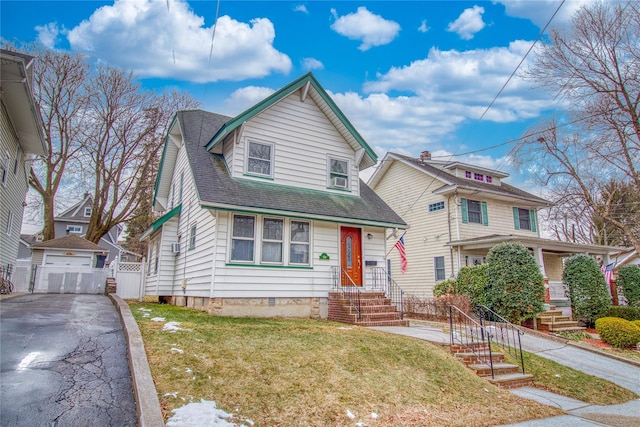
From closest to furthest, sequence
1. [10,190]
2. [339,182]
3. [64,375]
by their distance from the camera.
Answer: [64,375] → [339,182] → [10,190]

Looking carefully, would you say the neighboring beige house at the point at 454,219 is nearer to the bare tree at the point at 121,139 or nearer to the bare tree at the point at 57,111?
the bare tree at the point at 121,139

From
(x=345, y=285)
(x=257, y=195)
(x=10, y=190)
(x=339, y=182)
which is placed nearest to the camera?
(x=257, y=195)

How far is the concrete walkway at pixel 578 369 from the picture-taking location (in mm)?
6324

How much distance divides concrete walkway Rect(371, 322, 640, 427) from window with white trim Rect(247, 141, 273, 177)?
6192mm

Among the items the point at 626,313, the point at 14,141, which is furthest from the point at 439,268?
the point at 14,141

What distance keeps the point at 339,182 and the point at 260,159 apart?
310 cm

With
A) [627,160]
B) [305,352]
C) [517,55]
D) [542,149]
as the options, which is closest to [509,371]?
[305,352]

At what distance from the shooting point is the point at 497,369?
8.07 metres

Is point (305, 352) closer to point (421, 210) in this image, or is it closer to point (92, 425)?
point (92, 425)

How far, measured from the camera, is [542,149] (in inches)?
906

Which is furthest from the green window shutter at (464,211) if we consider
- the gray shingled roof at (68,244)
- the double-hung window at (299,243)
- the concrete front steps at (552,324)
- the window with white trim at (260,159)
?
the gray shingled roof at (68,244)

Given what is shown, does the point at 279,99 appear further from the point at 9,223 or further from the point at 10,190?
the point at 9,223

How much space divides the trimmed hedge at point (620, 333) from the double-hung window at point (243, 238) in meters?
11.7

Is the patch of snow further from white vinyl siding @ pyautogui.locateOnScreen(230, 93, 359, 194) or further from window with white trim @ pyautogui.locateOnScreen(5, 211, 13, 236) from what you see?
window with white trim @ pyautogui.locateOnScreen(5, 211, 13, 236)
